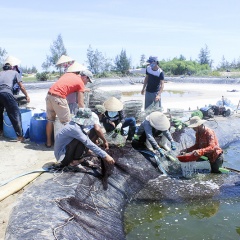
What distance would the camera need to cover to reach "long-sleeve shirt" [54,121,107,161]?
4.74 metres

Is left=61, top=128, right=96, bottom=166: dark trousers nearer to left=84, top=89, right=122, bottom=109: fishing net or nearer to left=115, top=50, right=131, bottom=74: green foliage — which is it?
left=84, top=89, right=122, bottom=109: fishing net

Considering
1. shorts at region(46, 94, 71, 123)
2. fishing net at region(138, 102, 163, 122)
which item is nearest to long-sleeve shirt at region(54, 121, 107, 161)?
shorts at region(46, 94, 71, 123)

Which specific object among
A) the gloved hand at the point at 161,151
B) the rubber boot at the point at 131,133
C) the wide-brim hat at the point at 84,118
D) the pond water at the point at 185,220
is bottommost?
the pond water at the point at 185,220

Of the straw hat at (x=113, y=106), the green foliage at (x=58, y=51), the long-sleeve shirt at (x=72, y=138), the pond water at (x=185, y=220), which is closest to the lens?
the pond water at (x=185, y=220)

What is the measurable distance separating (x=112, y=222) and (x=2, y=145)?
11.2 ft

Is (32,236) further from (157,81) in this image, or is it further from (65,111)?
(157,81)

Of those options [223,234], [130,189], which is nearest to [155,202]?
[130,189]

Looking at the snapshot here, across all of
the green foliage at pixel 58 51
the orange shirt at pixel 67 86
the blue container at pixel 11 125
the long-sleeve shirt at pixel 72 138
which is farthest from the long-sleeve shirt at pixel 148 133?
the green foliage at pixel 58 51

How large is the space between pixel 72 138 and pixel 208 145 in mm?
2725

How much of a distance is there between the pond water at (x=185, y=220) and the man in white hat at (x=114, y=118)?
67.8 inches

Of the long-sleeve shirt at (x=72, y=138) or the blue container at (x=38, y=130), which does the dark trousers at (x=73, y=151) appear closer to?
the long-sleeve shirt at (x=72, y=138)

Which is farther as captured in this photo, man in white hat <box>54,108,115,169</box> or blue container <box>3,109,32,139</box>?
blue container <box>3,109,32,139</box>

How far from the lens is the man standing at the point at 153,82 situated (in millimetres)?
7777

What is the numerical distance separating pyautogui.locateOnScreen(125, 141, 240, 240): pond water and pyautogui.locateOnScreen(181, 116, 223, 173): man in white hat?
90cm
